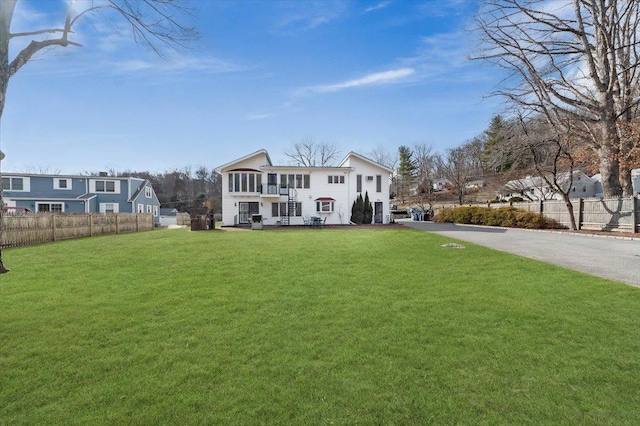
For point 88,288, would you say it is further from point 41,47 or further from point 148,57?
point 148,57

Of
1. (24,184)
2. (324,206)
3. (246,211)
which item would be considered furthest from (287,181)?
(24,184)

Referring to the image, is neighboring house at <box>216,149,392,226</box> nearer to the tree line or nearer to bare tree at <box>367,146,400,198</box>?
bare tree at <box>367,146,400,198</box>

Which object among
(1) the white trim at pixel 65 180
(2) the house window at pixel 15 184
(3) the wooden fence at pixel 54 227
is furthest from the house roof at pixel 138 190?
(3) the wooden fence at pixel 54 227

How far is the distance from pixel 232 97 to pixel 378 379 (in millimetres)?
14250

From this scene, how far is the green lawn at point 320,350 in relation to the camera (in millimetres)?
2385

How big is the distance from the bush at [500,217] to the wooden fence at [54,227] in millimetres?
25071

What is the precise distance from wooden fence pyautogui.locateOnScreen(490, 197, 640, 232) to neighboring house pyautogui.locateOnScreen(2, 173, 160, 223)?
33069mm

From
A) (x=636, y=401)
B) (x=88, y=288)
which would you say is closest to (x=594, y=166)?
(x=636, y=401)

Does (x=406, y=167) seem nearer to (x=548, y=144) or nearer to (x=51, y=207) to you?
(x=548, y=144)

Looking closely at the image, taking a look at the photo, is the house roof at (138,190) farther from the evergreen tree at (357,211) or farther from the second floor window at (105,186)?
the evergreen tree at (357,211)

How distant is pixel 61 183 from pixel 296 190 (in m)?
23.4

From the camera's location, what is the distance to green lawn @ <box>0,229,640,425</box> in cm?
A: 238

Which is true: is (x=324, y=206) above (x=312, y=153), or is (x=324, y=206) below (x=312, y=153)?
below

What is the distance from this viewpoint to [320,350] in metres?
3.35
